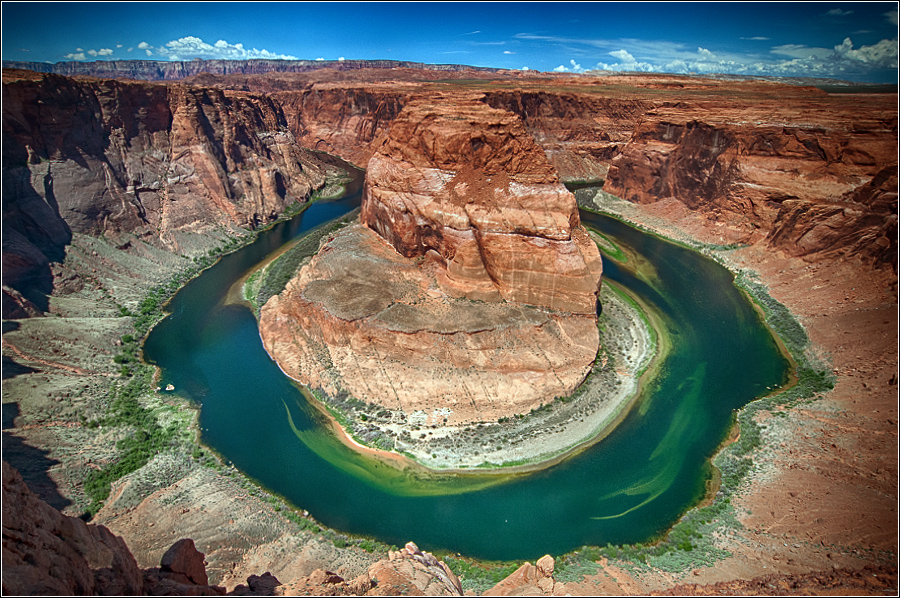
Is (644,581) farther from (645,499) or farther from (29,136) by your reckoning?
(29,136)

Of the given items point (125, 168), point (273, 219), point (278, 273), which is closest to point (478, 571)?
point (278, 273)

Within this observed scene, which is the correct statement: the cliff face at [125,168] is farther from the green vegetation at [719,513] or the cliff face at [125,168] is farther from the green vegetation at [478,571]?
the green vegetation at [719,513]

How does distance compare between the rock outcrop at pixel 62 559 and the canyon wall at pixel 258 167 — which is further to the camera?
the canyon wall at pixel 258 167

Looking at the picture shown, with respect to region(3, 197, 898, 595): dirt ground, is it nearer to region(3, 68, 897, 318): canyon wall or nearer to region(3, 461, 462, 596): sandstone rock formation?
region(3, 461, 462, 596): sandstone rock formation

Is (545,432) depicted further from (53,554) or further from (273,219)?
(273,219)

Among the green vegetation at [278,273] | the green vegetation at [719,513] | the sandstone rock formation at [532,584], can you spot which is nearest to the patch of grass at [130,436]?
the green vegetation at [278,273]

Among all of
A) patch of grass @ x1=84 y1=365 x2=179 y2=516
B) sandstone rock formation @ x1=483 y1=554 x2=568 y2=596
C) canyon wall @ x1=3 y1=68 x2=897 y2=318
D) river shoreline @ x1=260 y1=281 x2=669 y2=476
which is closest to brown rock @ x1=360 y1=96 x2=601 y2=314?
river shoreline @ x1=260 y1=281 x2=669 y2=476

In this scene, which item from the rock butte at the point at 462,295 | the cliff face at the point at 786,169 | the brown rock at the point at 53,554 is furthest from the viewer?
the cliff face at the point at 786,169
